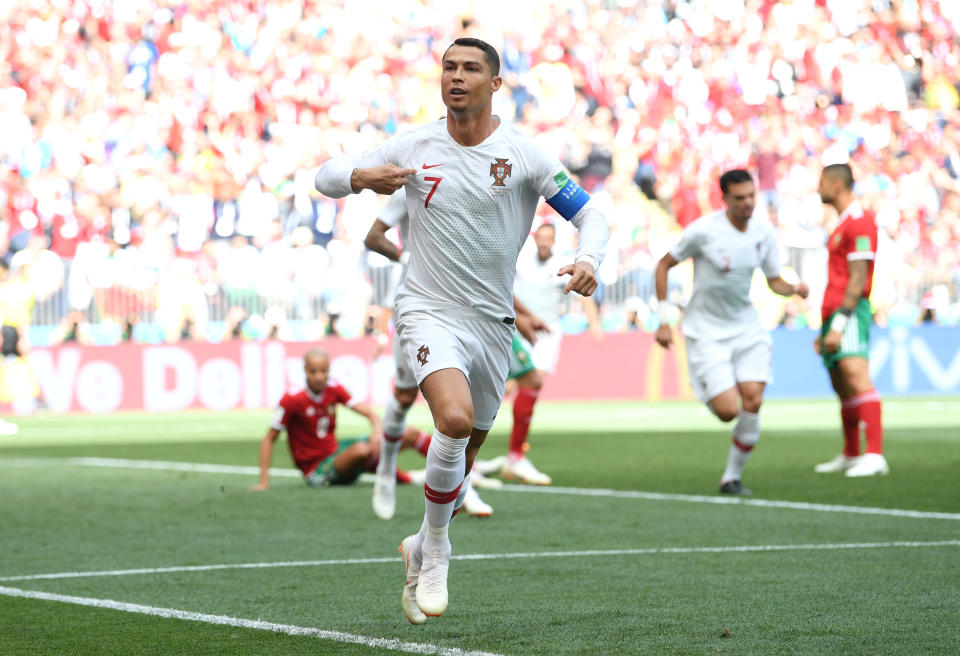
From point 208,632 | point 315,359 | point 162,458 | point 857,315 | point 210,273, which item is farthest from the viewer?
point 210,273

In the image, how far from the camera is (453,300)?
5.35 m

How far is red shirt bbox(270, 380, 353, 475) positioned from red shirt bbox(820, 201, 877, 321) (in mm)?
3659

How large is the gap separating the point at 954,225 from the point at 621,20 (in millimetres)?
7424

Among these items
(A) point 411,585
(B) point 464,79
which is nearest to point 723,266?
(B) point 464,79

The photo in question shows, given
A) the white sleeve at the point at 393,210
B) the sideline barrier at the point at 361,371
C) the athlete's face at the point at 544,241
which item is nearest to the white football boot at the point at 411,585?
the white sleeve at the point at 393,210

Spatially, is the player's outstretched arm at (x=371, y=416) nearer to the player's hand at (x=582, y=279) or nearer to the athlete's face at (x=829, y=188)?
the athlete's face at (x=829, y=188)

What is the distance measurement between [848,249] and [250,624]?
6.93 meters

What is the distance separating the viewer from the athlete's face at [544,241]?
464 inches

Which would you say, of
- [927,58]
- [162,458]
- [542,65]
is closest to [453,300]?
[162,458]

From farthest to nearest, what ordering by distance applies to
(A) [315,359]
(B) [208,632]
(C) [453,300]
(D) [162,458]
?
1. (D) [162,458]
2. (A) [315,359]
3. (C) [453,300]
4. (B) [208,632]

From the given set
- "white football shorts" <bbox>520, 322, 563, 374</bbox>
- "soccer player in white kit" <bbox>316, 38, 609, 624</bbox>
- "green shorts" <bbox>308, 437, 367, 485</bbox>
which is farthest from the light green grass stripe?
"soccer player in white kit" <bbox>316, 38, 609, 624</bbox>

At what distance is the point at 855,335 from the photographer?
432 inches

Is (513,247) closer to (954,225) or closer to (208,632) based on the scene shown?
(208,632)

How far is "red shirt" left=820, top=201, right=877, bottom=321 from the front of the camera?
34.9 feet
